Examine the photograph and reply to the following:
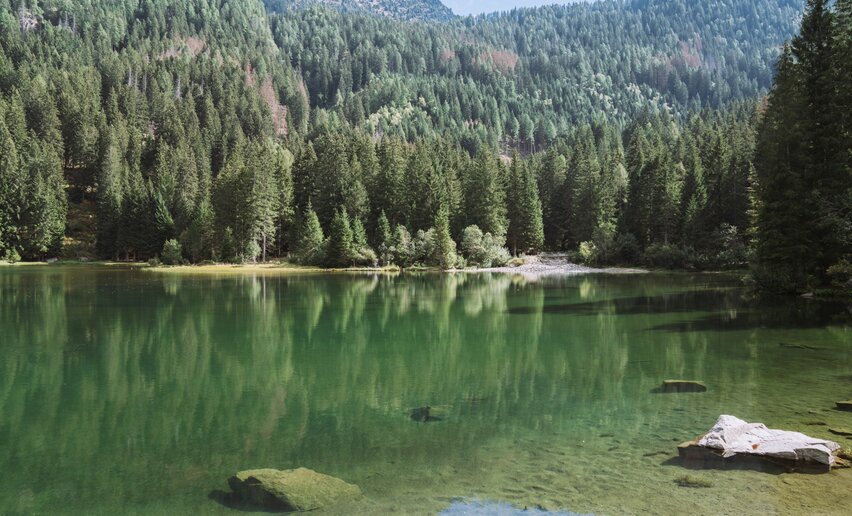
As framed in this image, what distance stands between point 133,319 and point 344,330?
10404 millimetres

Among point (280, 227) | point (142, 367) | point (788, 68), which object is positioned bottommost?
point (142, 367)

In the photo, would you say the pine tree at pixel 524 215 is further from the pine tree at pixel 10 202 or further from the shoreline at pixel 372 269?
the pine tree at pixel 10 202

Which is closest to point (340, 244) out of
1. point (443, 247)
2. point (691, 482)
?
point (443, 247)

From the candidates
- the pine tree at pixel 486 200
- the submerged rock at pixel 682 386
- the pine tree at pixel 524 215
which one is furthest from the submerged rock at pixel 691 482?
the pine tree at pixel 524 215

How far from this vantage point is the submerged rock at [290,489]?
827cm

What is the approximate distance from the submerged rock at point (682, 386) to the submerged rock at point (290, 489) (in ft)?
29.3

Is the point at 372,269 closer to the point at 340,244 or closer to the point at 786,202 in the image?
the point at 340,244

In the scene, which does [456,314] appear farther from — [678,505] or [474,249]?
[474,249]

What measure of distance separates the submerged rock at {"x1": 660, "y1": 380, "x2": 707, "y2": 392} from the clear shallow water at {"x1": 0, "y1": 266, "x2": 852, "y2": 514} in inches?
17.8

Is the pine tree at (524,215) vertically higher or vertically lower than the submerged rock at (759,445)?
higher

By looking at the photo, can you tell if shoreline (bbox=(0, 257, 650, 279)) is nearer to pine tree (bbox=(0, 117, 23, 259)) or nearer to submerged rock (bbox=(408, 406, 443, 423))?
pine tree (bbox=(0, 117, 23, 259))

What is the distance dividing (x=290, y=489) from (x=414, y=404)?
5327mm

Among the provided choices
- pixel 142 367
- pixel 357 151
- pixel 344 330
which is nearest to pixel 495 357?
pixel 344 330

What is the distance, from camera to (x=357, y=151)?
93.2 metres
